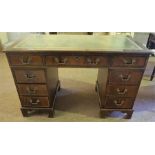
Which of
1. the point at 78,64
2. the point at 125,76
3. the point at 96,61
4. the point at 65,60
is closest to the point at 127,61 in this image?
the point at 125,76

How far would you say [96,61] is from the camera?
1213 millimetres

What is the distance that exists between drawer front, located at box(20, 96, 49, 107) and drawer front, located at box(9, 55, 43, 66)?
0.37 meters

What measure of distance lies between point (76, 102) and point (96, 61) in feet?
2.37

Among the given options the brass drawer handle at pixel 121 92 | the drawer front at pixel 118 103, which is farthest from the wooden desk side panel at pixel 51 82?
the brass drawer handle at pixel 121 92

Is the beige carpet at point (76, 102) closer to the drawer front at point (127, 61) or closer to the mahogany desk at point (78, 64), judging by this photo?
the mahogany desk at point (78, 64)

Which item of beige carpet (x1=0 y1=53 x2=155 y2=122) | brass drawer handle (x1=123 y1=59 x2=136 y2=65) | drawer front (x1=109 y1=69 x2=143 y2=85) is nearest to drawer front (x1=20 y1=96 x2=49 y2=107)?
beige carpet (x1=0 y1=53 x2=155 y2=122)

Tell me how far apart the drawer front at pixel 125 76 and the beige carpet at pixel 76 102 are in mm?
438

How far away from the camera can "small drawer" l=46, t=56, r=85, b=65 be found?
120 centimetres

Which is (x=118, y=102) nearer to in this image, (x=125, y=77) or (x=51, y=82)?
(x=125, y=77)

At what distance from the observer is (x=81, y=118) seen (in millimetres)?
1523

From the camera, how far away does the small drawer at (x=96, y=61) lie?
3.92 ft

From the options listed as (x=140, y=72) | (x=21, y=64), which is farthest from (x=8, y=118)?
(x=140, y=72)

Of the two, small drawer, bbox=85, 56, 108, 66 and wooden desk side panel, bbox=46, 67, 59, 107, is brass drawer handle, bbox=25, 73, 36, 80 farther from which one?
small drawer, bbox=85, 56, 108, 66

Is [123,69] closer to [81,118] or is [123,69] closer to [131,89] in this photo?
[131,89]
